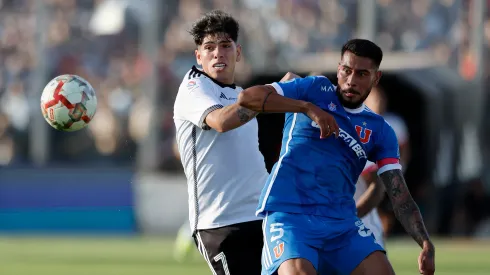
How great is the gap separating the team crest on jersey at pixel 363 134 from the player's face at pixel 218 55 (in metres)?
1.03

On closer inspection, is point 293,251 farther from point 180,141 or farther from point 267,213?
point 180,141

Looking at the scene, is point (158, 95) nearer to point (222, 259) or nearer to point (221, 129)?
point (222, 259)

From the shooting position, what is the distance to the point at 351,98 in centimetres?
698

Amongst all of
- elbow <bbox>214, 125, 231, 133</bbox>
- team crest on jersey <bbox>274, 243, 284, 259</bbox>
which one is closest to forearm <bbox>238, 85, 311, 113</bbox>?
elbow <bbox>214, 125, 231, 133</bbox>

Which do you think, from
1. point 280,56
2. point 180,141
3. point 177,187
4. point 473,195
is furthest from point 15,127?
point 180,141

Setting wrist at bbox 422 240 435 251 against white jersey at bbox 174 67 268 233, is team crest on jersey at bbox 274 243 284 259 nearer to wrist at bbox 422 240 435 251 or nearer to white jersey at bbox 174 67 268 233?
white jersey at bbox 174 67 268 233

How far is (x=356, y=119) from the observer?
7.08 m

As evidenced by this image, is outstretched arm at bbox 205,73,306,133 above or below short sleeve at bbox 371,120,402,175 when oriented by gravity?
above

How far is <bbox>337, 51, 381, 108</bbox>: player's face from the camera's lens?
6926mm

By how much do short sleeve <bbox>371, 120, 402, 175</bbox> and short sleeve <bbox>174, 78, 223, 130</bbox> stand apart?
107 centimetres

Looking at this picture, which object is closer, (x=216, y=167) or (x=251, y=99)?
(x=251, y=99)

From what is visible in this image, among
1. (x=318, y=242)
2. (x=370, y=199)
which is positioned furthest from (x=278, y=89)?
(x=370, y=199)

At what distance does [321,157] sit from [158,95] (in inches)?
534

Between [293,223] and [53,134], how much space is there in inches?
564
